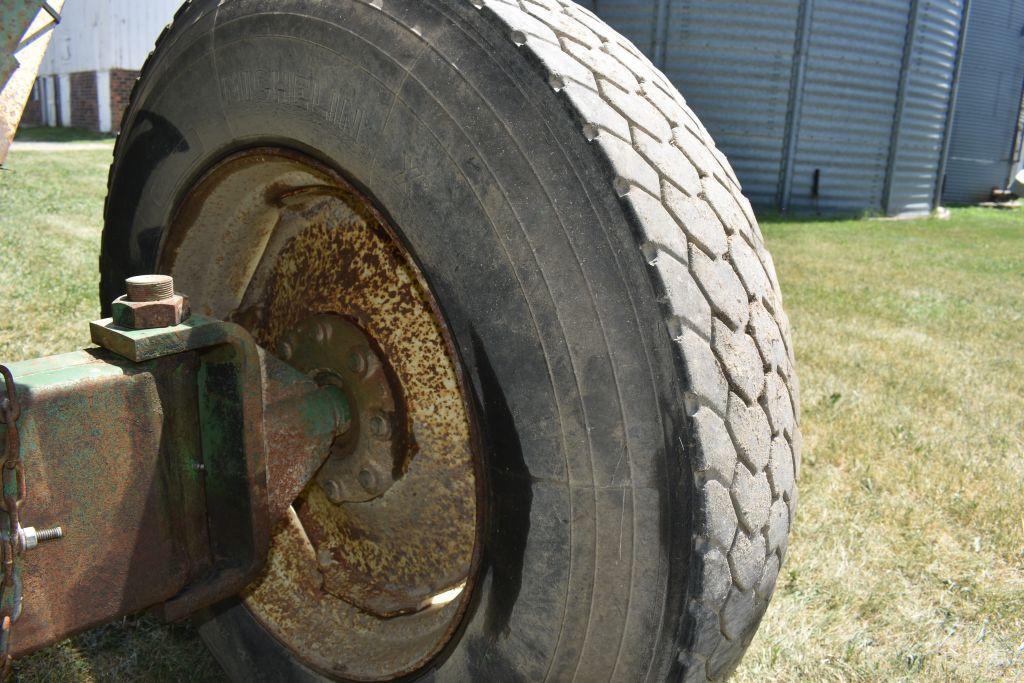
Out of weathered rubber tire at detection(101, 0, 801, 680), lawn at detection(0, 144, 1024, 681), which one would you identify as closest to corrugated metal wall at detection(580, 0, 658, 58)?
lawn at detection(0, 144, 1024, 681)

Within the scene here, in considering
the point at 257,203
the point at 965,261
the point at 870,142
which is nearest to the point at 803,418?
the point at 257,203

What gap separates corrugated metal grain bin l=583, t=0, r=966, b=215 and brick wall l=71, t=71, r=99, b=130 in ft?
48.7

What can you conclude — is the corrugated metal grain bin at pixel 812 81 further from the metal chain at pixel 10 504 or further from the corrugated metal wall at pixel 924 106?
the metal chain at pixel 10 504

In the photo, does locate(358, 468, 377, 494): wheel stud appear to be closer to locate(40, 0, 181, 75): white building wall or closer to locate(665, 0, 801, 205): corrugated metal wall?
locate(665, 0, 801, 205): corrugated metal wall

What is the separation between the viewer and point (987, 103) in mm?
17375

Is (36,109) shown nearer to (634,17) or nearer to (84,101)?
(84,101)

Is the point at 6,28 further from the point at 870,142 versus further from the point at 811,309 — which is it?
the point at 870,142

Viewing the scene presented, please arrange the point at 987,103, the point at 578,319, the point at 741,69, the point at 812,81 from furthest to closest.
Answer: the point at 987,103 < the point at 812,81 < the point at 741,69 < the point at 578,319

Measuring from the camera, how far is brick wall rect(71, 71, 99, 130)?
21.2m

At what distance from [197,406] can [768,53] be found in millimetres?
12143

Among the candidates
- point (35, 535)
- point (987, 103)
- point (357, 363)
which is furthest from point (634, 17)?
point (35, 535)

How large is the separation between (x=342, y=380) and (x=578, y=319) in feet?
1.96

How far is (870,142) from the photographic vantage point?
13000mm

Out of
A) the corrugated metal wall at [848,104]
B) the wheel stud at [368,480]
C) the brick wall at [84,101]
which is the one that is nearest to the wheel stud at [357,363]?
the wheel stud at [368,480]
